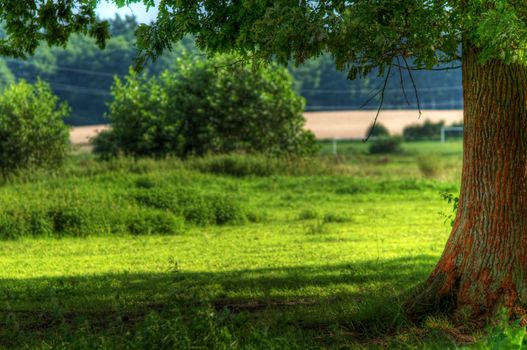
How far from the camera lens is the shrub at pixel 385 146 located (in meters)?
48.3

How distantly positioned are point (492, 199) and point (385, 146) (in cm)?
4055

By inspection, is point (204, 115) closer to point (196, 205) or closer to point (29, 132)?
point (29, 132)

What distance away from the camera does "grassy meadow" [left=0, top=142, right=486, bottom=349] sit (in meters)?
7.92

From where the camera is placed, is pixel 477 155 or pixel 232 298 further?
pixel 232 298

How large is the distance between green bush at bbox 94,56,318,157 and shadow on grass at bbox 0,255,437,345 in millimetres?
17517

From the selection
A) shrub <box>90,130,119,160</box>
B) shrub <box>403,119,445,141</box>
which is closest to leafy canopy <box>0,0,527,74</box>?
shrub <box>90,130,119,160</box>

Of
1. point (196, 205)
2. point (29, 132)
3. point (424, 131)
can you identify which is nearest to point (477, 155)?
point (196, 205)

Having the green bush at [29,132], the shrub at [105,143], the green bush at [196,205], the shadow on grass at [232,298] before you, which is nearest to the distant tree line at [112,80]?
the shrub at [105,143]

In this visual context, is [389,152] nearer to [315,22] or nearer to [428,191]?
[428,191]

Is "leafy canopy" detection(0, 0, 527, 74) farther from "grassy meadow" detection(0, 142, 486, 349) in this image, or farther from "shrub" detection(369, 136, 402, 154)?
"shrub" detection(369, 136, 402, 154)

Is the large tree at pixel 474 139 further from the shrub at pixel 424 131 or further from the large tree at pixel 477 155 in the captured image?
the shrub at pixel 424 131

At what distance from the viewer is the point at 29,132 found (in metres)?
29.0

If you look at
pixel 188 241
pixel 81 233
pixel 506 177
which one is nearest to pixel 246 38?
pixel 506 177

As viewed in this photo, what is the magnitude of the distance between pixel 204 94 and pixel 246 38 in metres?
22.9
